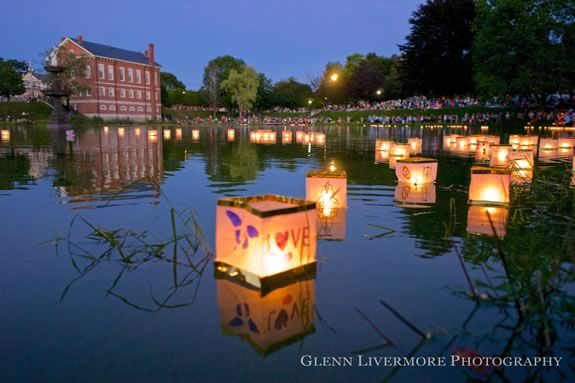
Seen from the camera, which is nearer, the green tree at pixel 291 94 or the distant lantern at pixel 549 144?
the distant lantern at pixel 549 144

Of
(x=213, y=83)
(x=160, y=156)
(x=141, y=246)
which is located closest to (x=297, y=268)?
(x=141, y=246)

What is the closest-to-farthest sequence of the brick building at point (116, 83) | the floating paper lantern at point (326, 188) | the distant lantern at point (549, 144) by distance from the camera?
the floating paper lantern at point (326, 188) < the distant lantern at point (549, 144) < the brick building at point (116, 83)

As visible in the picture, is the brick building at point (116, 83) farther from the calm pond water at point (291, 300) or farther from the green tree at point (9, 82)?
the calm pond water at point (291, 300)

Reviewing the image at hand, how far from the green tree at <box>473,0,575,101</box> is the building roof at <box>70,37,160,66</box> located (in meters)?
49.0

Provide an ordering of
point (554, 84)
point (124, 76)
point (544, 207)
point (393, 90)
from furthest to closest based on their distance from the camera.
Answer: point (393, 90) → point (124, 76) → point (554, 84) → point (544, 207)

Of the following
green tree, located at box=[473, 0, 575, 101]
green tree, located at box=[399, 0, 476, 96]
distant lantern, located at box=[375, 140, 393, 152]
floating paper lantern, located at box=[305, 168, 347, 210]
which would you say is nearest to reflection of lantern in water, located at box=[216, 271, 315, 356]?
floating paper lantern, located at box=[305, 168, 347, 210]

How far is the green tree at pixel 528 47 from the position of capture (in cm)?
3494

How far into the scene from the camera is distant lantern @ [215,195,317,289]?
4215 mm

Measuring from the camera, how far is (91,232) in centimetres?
644

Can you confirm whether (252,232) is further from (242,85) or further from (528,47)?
(242,85)

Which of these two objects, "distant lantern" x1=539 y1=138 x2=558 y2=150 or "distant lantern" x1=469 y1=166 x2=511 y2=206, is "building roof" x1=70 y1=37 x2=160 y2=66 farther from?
"distant lantern" x1=469 y1=166 x2=511 y2=206

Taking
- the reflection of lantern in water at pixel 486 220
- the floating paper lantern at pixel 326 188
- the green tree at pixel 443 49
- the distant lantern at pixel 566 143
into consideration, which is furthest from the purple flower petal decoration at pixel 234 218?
the green tree at pixel 443 49

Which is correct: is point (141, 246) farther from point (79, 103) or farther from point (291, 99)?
point (291, 99)

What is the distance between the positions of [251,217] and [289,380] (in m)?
1.59
